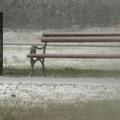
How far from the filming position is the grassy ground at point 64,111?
6.20 m

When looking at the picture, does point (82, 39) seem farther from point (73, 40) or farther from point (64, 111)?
point (64, 111)

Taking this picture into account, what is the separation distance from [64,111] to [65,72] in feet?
12.1

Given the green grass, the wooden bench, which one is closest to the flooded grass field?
the green grass

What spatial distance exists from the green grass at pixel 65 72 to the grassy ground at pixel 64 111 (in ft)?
8.90

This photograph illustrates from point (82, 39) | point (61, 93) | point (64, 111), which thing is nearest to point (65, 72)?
point (82, 39)

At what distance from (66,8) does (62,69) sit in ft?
55.8

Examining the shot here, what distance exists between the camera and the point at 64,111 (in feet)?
21.4

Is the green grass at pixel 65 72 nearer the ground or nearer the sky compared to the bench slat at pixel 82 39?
nearer the ground

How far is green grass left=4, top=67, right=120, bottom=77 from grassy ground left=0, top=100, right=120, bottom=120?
2713mm

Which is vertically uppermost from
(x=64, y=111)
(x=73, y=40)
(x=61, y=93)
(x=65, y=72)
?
(x=73, y=40)

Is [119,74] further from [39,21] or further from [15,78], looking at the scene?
[39,21]

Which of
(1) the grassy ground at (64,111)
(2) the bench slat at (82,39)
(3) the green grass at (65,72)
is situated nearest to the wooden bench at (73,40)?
(2) the bench slat at (82,39)

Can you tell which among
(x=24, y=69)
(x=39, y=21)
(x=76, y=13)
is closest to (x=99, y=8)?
(x=76, y=13)

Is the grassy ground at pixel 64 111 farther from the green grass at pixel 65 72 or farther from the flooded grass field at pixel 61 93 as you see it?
the green grass at pixel 65 72
